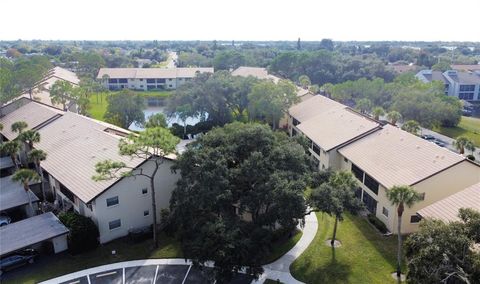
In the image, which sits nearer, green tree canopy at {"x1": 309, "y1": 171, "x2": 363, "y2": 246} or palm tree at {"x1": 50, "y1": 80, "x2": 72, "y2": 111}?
green tree canopy at {"x1": 309, "y1": 171, "x2": 363, "y2": 246}

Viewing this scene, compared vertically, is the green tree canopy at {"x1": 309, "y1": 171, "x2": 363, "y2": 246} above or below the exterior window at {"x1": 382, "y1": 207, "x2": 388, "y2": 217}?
above

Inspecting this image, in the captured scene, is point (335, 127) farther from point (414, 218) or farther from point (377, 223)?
point (414, 218)

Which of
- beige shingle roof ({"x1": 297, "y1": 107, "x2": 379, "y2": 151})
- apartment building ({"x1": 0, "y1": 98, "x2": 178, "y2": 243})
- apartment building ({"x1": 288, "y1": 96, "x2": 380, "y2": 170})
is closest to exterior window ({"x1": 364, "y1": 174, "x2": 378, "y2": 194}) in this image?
apartment building ({"x1": 288, "y1": 96, "x2": 380, "y2": 170})

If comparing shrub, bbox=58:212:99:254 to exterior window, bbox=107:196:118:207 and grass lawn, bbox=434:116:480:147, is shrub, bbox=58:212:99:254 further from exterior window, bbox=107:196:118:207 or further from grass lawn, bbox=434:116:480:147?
grass lawn, bbox=434:116:480:147

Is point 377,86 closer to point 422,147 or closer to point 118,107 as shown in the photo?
point 422,147

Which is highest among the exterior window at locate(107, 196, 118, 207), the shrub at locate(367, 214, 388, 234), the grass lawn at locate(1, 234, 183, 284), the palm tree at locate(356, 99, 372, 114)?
the palm tree at locate(356, 99, 372, 114)

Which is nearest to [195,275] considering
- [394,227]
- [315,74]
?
[394,227]

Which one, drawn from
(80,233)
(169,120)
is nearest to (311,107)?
(169,120)

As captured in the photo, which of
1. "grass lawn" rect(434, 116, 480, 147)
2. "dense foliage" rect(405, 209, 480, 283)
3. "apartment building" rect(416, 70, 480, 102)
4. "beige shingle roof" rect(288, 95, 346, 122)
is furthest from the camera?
"apartment building" rect(416, 70, 480, 102)
